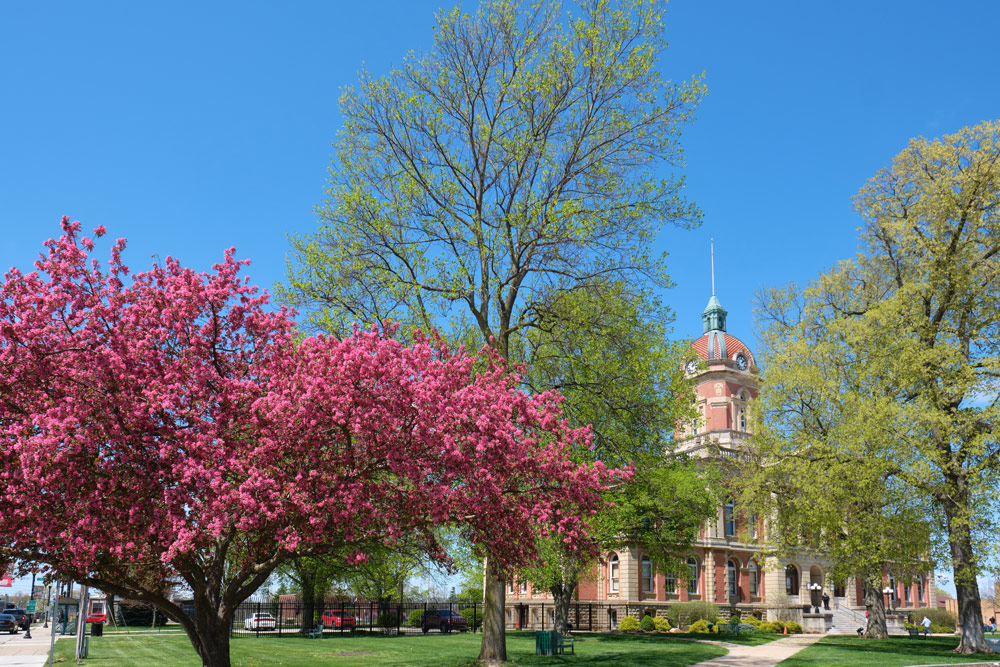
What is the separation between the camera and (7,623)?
45719 millimetres

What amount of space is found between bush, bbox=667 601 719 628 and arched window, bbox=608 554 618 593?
3.75 m

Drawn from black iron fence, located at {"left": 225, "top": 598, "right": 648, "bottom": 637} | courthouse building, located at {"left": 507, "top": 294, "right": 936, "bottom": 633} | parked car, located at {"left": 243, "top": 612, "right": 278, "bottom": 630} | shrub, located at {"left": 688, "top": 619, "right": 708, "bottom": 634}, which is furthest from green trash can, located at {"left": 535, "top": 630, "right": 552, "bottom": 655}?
shrub, located at {"left": 688, "top": 619, "right": 708, "bottom": 634}

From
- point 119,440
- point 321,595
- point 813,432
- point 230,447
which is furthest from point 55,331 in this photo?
point 321,595

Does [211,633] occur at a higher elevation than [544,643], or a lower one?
higher

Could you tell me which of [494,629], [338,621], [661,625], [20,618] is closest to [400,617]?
[338,621]

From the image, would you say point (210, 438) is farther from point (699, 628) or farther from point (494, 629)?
point (699, 628)

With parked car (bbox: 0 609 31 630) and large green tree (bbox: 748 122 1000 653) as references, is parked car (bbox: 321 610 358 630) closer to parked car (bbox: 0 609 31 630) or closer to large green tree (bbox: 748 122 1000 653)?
parked car (bbox: 0 609 31 630)

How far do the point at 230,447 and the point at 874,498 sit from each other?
2275 centimetres

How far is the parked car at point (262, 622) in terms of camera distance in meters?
41.6

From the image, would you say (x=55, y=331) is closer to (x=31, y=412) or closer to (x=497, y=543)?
(x=31, y=412)

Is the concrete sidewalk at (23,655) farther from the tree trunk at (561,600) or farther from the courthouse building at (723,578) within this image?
the courthouse building at (723,578)

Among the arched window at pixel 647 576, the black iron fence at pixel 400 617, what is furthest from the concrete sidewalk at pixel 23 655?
the arched window at pixel 647 576

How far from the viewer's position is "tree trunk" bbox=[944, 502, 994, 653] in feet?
83.3

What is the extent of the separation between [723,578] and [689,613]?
9.44 meters
